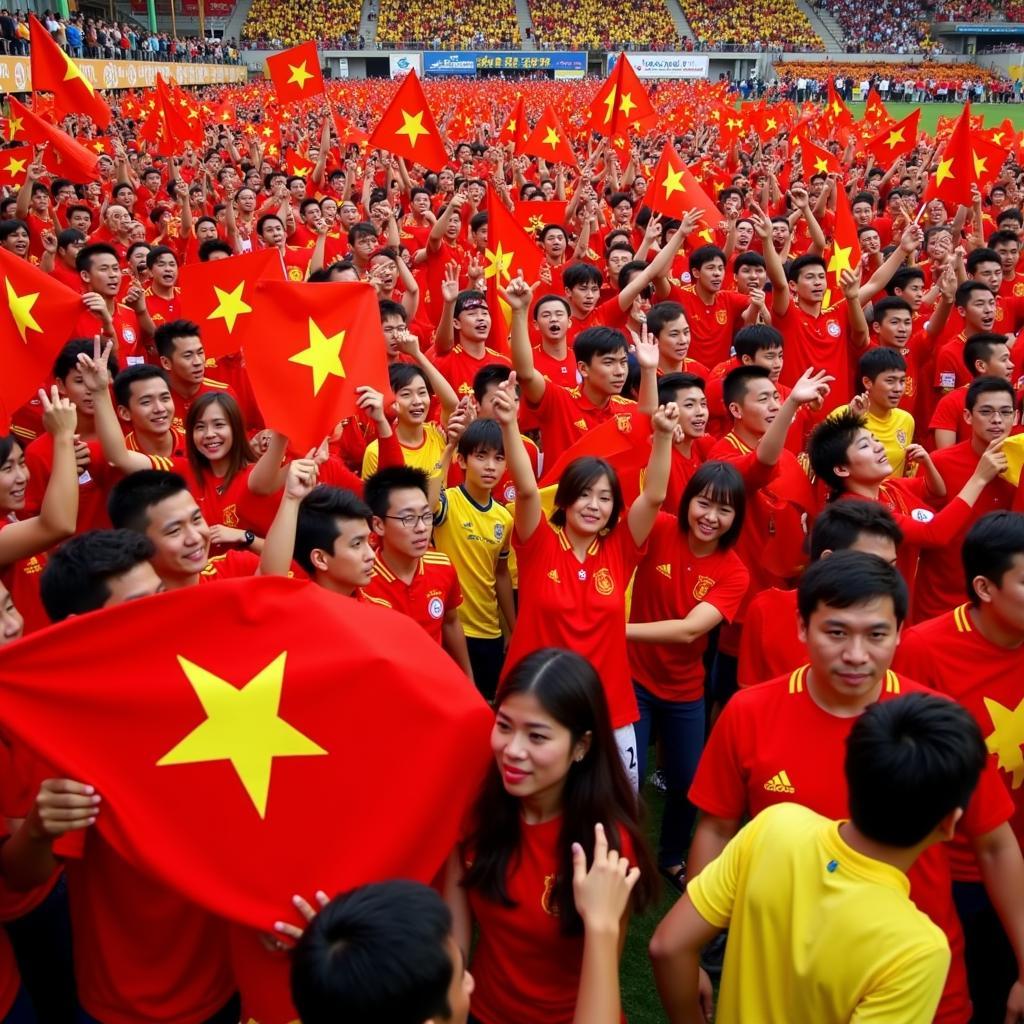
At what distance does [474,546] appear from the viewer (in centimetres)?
412

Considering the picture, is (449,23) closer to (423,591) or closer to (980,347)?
(980,347)

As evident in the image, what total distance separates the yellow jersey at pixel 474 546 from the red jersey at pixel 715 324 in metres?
3.54

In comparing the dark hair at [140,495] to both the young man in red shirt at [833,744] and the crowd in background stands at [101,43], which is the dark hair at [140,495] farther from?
the crowd in background stands at [101,43]

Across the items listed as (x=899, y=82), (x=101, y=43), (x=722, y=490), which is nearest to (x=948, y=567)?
(x=722, y=490)

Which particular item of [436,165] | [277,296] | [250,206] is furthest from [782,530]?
[250,206]

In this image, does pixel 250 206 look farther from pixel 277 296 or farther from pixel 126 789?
pixel 126 789

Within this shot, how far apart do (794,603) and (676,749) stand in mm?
Answer: 913

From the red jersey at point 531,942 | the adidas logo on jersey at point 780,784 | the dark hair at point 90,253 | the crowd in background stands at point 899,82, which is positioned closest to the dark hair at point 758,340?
the adidas logo on jersey at point 780,784

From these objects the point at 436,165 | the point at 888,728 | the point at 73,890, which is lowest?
the point at 73,890

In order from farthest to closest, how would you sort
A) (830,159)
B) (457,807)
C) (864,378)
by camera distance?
1. (830,159)
2. (864,378)
3. (457,807)

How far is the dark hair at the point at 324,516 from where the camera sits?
3.05 meters

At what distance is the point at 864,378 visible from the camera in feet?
16.1

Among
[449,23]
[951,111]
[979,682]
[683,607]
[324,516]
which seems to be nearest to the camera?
[979,682]

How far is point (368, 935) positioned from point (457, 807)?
0.74m
